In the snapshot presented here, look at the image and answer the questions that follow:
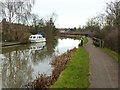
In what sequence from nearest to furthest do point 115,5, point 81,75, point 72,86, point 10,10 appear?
1. point 72,86
2. point 81,75
3. point 115,5
4. point 10,10

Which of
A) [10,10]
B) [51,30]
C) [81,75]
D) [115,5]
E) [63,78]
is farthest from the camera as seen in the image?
[51,30]

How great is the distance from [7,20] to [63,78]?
4719 centimetres

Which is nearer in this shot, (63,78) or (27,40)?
(63,78)

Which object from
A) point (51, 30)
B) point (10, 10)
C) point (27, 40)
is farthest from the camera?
point (51, 30)

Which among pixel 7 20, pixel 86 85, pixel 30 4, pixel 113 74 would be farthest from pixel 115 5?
pixel 86 85

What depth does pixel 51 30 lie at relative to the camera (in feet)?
290

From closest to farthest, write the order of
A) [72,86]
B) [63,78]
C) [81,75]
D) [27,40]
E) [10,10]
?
1. [72,86]
2. [63,78]
3. [81,75]
4. [10,10]
5. [27,40]

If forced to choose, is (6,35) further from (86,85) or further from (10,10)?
(86,85)

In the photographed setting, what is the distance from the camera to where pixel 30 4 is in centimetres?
5697

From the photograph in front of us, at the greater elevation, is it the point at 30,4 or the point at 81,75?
the point at 30,4

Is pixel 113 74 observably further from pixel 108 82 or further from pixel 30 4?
pixel 30 4

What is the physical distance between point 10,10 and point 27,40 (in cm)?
846

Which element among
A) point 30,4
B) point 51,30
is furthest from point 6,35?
point 51,30

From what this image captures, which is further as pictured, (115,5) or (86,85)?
(115,5)
